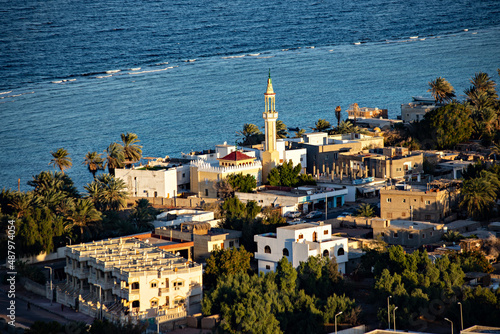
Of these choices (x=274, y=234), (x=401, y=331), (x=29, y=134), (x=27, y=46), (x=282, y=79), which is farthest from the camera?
(x=27, y=46)

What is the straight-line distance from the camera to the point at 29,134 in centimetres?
12431

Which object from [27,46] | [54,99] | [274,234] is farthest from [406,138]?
[27,46]

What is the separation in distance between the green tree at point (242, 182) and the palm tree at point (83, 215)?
14648 millimetres

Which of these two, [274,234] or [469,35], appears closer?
[274,234]

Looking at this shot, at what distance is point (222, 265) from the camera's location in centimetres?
5562

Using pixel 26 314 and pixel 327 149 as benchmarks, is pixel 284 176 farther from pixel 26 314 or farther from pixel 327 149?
pixel 26 314

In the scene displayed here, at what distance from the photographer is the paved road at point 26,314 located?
169ft

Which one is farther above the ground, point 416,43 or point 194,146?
point 416,43

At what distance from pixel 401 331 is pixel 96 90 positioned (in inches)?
4488

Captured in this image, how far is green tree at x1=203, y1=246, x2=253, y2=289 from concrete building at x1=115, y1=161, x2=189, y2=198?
24934mm

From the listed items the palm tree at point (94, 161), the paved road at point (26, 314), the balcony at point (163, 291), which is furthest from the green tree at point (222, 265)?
the palm tree at point (94, 161)

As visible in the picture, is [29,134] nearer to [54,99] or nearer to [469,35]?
[54,99]

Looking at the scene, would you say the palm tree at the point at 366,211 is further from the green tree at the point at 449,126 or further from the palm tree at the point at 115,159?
the green tree at the point at 449,126

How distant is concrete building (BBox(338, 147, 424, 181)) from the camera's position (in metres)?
83.4
